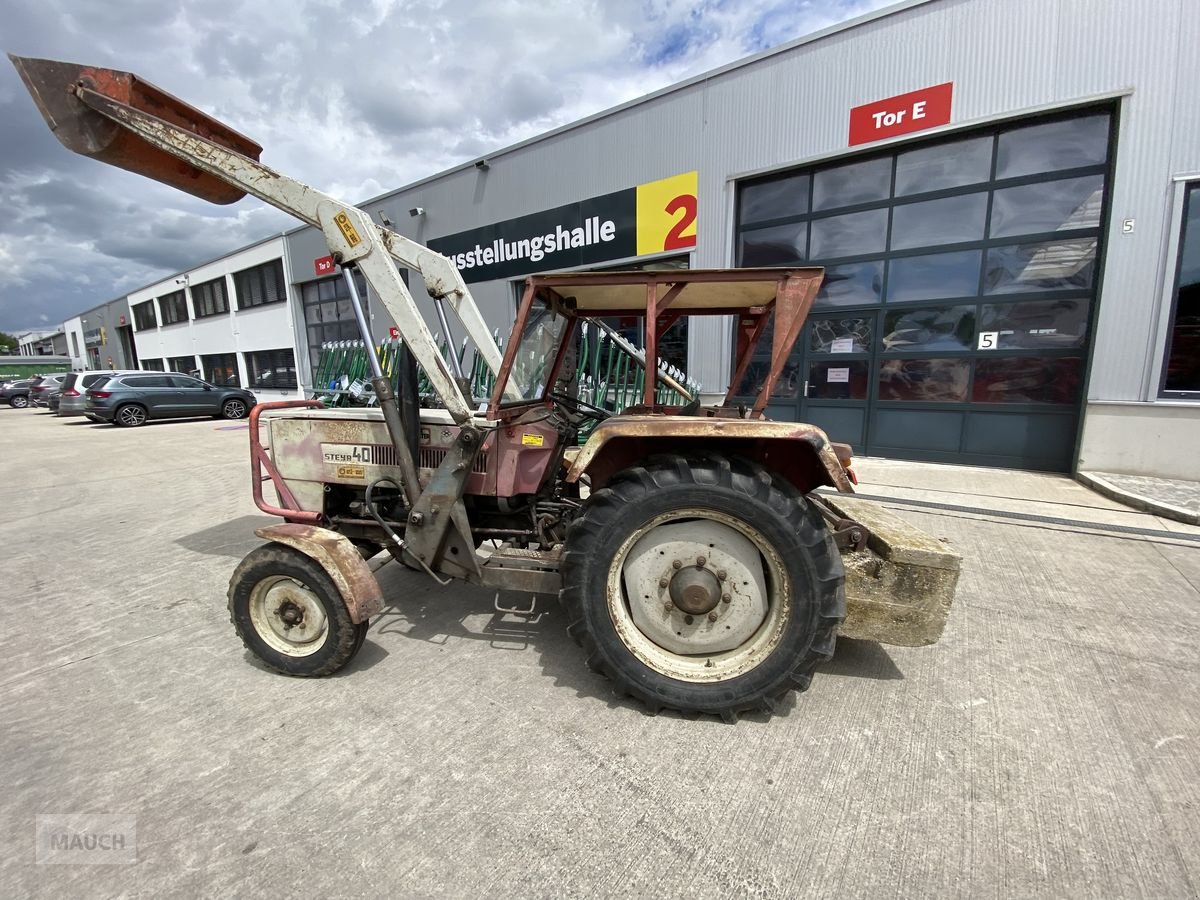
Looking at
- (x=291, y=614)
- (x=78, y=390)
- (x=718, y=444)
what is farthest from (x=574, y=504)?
(x=78, y=390)

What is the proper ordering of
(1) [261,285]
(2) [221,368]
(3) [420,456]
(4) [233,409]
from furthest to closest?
(2) [221,368]
(1) [261,285]
(4) [233,409]
(3) [420,456]

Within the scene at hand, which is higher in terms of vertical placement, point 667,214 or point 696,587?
point 667,214

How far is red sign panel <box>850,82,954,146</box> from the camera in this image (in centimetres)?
700

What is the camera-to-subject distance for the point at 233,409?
17250 millimetres

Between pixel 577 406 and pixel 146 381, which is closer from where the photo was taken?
pixel 577 406

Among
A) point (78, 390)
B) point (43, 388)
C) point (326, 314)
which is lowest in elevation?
point (78, 390)

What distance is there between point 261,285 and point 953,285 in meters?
23.0

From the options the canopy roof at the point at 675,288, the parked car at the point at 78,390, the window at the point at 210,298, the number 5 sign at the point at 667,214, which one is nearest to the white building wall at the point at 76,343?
the window at the point at 210,298

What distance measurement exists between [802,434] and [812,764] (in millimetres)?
1365

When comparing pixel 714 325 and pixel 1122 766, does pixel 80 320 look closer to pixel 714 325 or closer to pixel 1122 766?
pixel 714 325

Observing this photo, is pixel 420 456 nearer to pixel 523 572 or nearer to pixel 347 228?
pixel 523 572

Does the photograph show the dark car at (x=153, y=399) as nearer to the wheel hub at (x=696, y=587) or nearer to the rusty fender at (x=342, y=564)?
the rusty fender at (x=342, y=564)

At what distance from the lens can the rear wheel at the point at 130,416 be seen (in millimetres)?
15219

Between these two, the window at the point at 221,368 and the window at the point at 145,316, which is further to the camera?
the window at the point at 145,316
